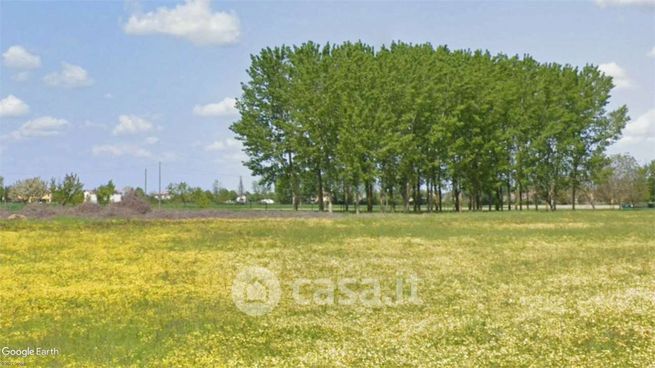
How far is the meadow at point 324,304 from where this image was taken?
47.8 feet

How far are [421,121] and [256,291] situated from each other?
62.7 metres

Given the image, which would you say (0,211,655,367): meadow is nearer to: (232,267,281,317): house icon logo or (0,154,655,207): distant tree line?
(232,267,281,317): house icon logo

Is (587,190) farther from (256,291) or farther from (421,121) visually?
(256,291)

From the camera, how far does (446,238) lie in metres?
42.1

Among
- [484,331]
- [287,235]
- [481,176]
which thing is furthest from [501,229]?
[481,176]

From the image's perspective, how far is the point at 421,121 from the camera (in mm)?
82500

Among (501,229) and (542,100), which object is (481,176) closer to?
(542,100)

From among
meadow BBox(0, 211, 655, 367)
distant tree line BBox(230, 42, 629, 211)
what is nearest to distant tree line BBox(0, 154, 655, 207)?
distant tree line BBox(230, 42, 629, 211)

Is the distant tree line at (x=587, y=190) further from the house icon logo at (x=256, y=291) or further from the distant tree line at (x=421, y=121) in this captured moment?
the house icon logo at (x=256, y=291)

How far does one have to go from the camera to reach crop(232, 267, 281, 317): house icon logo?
65.0 feet

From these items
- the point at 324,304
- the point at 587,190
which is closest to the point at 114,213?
the point at 324,304

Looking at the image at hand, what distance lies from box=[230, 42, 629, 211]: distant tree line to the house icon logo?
5122cm

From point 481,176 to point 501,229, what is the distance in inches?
1678

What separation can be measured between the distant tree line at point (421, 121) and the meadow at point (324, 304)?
1643 inches
